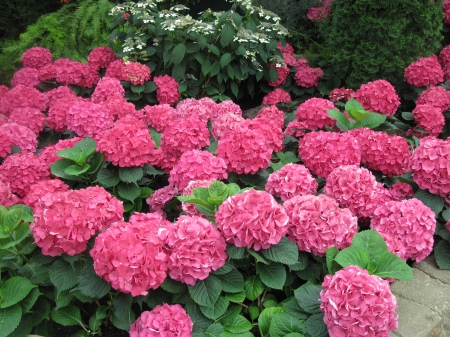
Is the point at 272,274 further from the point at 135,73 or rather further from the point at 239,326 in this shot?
the point at 135,73

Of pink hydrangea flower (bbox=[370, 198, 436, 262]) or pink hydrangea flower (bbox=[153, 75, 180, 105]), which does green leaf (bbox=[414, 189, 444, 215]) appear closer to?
pink hydrangea flower (bbox=[370, 198, 436, 262])

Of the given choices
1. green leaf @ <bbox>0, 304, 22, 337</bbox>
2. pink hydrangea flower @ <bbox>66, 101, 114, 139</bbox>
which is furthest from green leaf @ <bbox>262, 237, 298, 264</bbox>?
pink hydrangea flower @ <bbox>66, 101, 114, 139</bbox>

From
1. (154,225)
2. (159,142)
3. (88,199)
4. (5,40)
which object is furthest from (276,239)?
(5,40)

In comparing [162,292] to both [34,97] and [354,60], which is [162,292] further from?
[354,60]

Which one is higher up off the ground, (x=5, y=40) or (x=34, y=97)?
(x=34, y=97)

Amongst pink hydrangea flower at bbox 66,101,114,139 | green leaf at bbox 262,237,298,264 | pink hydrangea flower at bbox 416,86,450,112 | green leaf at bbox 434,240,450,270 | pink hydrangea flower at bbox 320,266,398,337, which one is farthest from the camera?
pink hydrangea flower at bbox 416,86,450,112

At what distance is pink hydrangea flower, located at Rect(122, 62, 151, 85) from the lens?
3932 millimetres

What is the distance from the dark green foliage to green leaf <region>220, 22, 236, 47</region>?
116 cm

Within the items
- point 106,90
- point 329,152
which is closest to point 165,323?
point 329,152

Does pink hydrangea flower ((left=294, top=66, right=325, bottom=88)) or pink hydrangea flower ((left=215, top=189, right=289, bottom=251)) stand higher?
pink hydrangea flower ((left=215, top=189, right=289, bottom=251))

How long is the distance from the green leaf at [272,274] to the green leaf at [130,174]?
93cm

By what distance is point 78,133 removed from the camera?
3152 mm

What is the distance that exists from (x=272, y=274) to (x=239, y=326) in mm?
266

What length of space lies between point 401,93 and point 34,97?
355 cm
